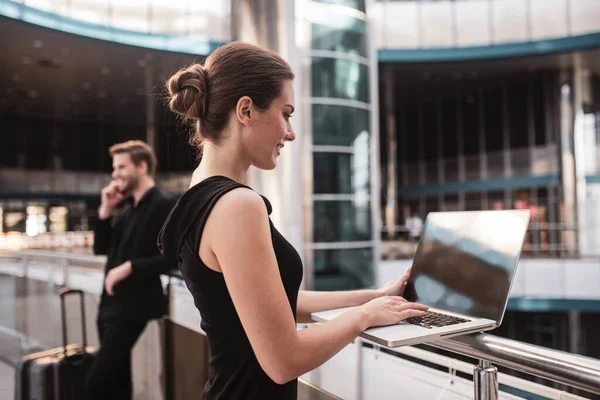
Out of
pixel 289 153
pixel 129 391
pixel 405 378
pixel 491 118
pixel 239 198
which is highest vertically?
pixel 491 118

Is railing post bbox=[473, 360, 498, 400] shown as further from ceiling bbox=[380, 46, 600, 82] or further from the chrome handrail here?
ceiling bbox=[380, 46, 600, 82]

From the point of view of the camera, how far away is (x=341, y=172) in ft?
35.1

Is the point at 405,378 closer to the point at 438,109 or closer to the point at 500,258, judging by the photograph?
the point at 500,258

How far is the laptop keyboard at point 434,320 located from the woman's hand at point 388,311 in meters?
0.02

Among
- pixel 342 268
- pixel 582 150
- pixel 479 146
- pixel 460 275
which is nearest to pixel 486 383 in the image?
pixel 460 275

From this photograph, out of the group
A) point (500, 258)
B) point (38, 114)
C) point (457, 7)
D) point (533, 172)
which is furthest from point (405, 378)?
point (38, 114)

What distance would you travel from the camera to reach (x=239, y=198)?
1115 millimetres

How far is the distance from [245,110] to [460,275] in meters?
0.75

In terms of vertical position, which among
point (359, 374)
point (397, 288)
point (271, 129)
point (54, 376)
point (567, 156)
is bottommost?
point (54, 376)

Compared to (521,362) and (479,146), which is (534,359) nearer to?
(521,362)

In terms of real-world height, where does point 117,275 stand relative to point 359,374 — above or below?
above

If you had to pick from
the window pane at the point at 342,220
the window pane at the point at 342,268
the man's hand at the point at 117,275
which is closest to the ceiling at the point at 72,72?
the window pane at the point at 342,220

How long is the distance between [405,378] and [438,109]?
24029 mm

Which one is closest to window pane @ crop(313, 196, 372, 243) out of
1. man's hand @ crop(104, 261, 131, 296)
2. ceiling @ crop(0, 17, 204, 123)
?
ceiling @ crop(0, 17, 204, 123)
